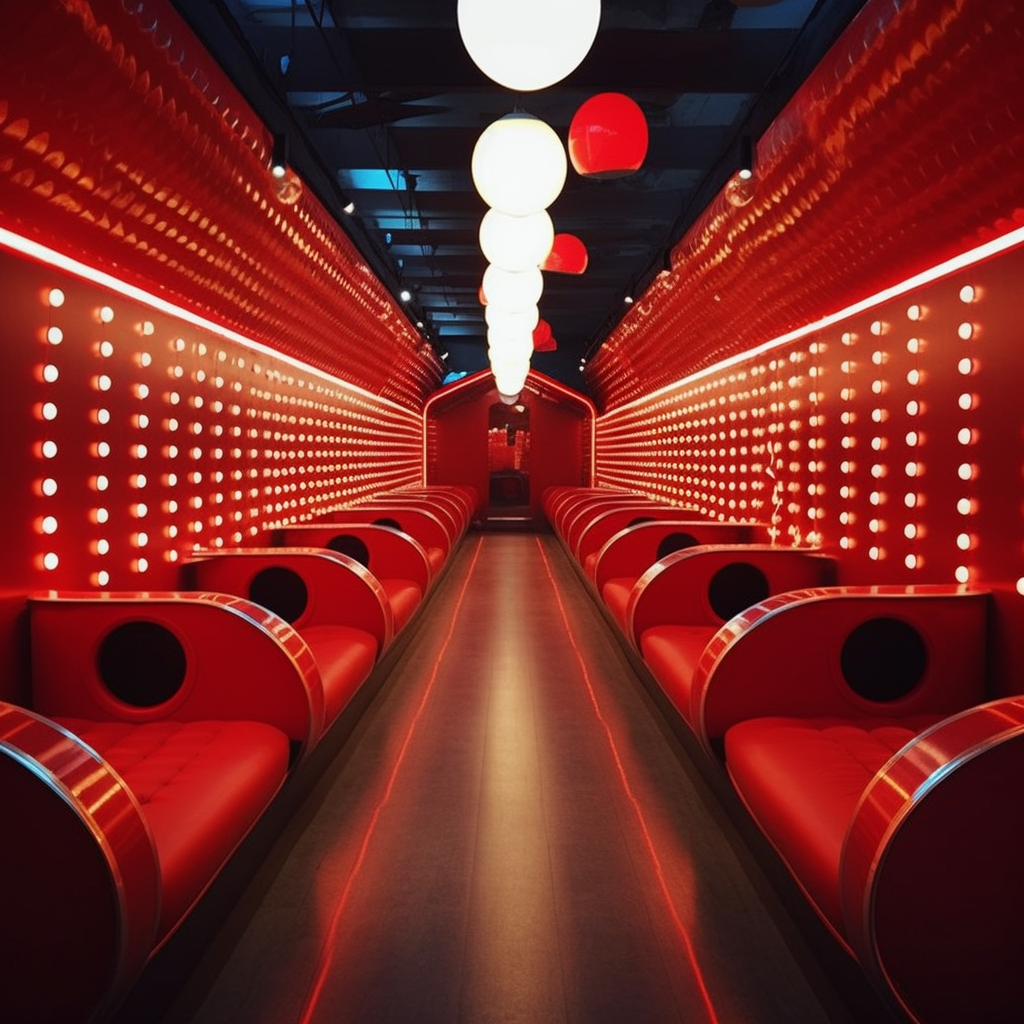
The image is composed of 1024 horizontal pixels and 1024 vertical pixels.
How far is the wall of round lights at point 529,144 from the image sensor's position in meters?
1.89

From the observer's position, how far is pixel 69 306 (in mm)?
3305

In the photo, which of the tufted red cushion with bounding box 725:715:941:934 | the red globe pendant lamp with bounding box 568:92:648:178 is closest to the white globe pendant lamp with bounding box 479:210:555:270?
the red globe pendant lamp with bounding box 568:92:648:178

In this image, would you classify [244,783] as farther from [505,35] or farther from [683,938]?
[505,35]

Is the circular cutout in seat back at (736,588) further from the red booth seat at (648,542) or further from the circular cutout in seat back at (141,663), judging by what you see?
the circular cutout in seat back at (141,663)

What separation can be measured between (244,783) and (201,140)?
249 centimetres

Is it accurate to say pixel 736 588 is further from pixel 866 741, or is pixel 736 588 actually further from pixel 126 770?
pixel 126 770

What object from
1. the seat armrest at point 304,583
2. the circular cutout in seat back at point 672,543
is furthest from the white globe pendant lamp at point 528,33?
the circular cutout in seat back at point 672,543

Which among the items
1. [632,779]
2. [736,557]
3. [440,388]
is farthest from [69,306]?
[440,388]

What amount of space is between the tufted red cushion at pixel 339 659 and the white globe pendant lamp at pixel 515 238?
74.4 inches

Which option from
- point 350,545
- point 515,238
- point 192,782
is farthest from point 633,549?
point 192,782

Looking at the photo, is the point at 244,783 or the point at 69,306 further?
the point at 69,306

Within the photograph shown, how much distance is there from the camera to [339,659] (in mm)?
3533

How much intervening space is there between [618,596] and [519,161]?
2.99m

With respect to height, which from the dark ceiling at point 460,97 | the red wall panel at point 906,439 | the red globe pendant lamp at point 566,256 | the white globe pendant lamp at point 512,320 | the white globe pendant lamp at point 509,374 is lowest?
the red wall panel at point 906,439
